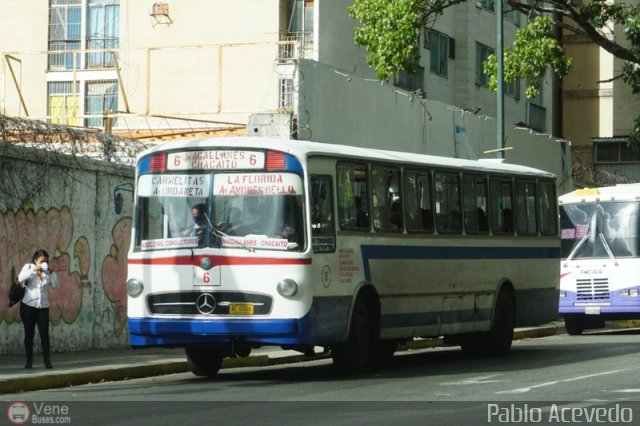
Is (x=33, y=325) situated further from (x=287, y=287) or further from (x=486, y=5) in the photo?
(x=486, y=5)

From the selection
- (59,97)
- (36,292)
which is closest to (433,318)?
(36,292)

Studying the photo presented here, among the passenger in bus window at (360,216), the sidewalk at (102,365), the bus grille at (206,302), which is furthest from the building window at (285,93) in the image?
the bus grille at (206,302)

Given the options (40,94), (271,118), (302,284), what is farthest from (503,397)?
(40,94)

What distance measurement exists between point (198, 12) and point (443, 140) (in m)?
8.08

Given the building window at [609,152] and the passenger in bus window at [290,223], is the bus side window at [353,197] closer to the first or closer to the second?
the passenger in bus window at [290,223]

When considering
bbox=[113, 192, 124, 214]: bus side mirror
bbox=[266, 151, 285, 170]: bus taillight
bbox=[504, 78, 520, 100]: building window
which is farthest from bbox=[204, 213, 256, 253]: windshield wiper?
bbox=[504, 78, 520, 100]: building window

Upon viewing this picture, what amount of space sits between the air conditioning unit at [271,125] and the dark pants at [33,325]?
942 cm

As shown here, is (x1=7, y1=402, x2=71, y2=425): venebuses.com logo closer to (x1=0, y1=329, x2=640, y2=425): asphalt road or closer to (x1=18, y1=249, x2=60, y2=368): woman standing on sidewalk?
(x1=0, y1=329, x2=640, y2=425): asphalt road

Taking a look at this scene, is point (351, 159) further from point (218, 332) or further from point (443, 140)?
point (443, 140)

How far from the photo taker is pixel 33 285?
20.1 meters

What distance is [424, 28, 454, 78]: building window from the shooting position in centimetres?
4634

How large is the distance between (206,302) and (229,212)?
1123 mm

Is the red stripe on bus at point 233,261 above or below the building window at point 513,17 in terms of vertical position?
below

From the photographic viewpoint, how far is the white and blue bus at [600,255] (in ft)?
102
